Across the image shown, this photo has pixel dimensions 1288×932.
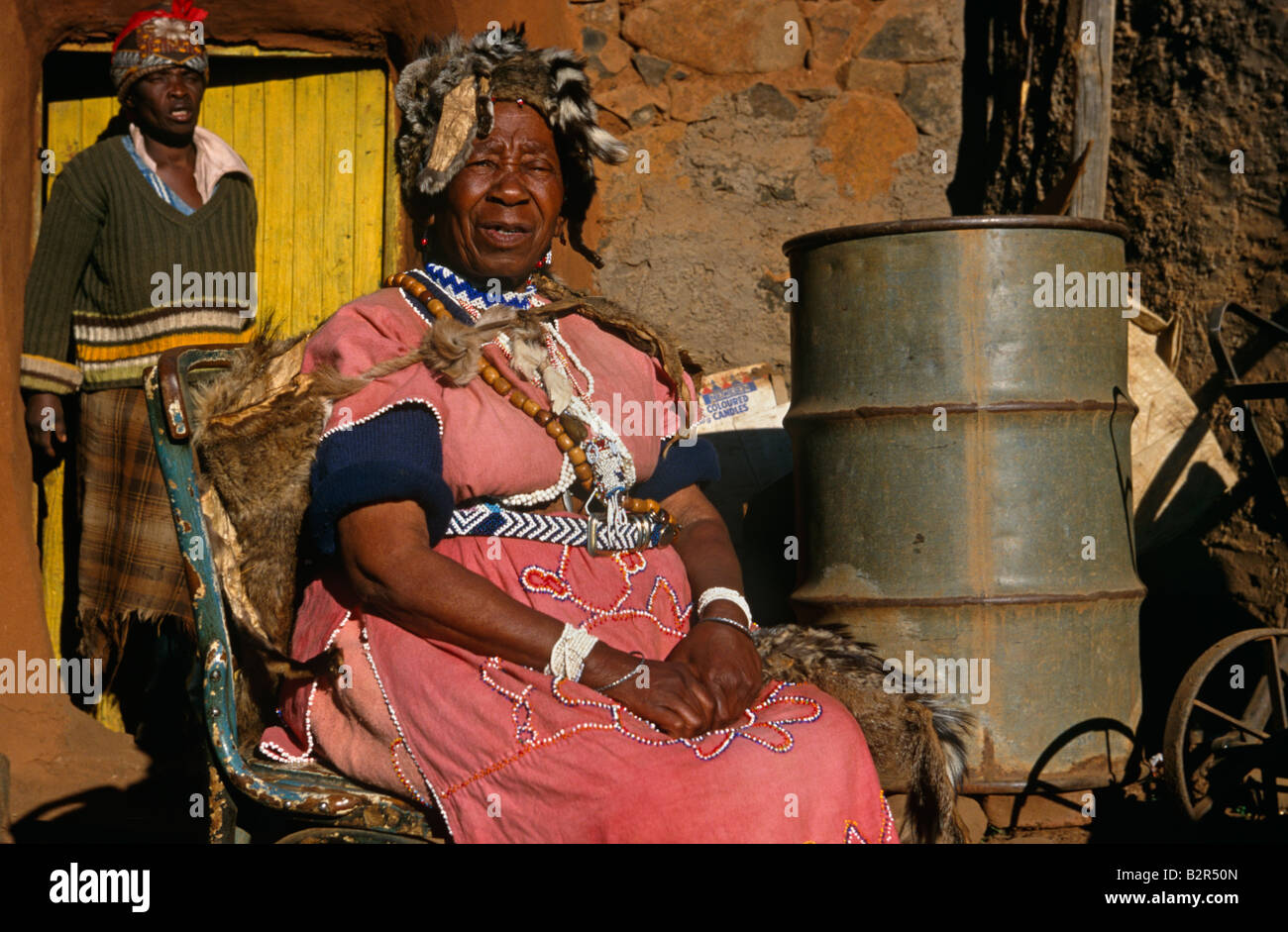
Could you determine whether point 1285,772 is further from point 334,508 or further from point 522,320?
point 334,508

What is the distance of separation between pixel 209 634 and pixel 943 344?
2150mm

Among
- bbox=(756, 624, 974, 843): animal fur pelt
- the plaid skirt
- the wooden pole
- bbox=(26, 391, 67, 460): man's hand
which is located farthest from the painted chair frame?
the wooden pole

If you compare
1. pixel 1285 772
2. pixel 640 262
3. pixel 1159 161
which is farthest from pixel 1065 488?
pixel 640 262

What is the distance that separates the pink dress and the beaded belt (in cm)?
2

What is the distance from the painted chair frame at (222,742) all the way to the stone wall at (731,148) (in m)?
2.92

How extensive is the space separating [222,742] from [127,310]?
2398 millimetres

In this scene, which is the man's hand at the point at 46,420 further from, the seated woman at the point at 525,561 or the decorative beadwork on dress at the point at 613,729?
the decorative beadwork on dress at the point at 613,729

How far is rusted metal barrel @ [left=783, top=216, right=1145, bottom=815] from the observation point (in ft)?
11.3

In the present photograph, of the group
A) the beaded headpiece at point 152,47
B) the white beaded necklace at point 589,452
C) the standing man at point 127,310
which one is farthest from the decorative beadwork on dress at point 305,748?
the beaded headpiece at point 152,47

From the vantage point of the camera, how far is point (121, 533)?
393cm

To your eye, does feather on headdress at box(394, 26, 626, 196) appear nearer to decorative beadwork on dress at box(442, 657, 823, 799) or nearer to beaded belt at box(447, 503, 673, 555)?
beaded belt at box(447, 503, 673, 555)

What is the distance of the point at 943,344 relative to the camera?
11.4 ft

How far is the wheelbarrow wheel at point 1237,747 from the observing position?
10.6 feet

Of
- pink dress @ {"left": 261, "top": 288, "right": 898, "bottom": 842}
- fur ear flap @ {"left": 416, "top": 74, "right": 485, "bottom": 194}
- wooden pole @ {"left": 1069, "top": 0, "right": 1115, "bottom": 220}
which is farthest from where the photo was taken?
wooden pole @ {"left": 1069, "top": 0, "right": 1115, "bottom": 220}
